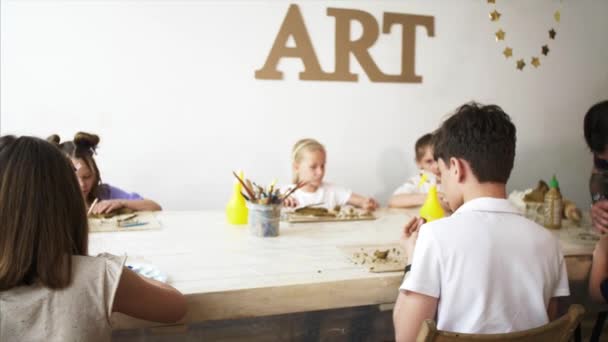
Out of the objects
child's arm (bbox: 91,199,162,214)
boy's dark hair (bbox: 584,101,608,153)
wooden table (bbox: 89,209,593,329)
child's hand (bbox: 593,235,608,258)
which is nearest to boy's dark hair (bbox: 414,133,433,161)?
boy's dark hair (bbox: 584,101,608,153)

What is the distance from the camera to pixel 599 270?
152 centimetres

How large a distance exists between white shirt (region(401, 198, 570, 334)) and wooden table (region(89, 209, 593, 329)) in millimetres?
278

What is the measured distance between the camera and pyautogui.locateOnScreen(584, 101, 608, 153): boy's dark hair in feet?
6.57

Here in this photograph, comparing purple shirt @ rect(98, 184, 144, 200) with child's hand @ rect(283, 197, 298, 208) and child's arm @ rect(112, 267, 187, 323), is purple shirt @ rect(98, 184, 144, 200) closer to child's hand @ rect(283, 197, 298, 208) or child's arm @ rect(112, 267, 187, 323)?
child's hand @ rect(283, 197, 298, 208)

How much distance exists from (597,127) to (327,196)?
4.28 feet

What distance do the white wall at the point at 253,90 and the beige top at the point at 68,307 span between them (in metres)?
2.03

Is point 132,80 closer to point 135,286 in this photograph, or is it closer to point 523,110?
point 135,286

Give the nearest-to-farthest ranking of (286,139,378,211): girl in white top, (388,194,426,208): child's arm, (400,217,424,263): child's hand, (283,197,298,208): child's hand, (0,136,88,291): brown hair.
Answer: (0,136,88,291): brown hair, (400,217,424,263): child's hand, (283,197,298,208): child's hand, (388,194,426,208): child's arm, (286,139,378,211): girl in white top

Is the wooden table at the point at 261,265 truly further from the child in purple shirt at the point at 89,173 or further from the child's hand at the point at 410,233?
the child in purple shirt at the point at 89,173

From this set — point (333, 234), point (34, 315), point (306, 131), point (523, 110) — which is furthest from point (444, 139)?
point (523, 110)

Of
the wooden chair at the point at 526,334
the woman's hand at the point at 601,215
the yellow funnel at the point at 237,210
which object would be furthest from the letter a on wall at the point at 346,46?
the wooden chair at the point at 526,334

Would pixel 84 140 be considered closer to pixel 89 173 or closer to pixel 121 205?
pixel 89 173

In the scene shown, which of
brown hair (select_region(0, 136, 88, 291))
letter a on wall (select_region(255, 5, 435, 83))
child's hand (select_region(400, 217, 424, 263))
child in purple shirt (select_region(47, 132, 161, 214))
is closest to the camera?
brown hair (select_region(0, 136, 88, 291))

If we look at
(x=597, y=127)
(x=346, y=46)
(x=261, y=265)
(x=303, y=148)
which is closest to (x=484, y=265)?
(x=261, y=265)
